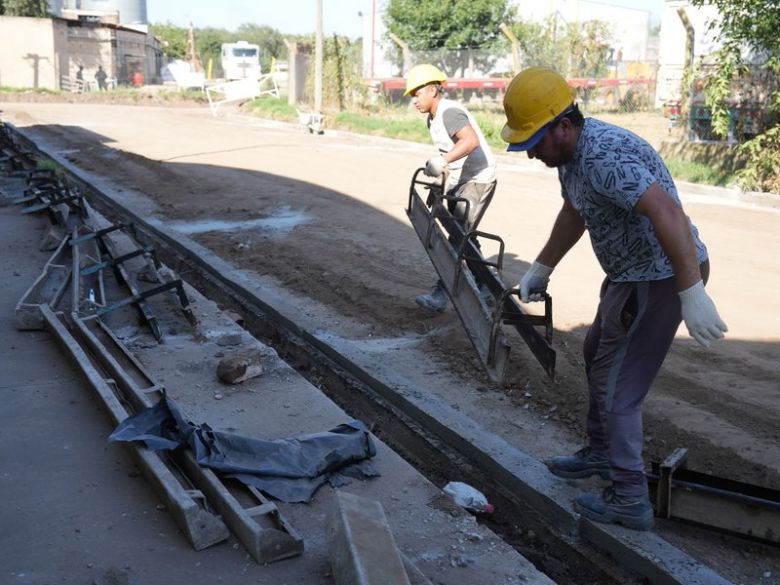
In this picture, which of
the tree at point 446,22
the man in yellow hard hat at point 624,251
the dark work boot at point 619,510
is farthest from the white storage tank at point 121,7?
the dark work boot at point 619,510

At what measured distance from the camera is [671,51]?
23.4 meters

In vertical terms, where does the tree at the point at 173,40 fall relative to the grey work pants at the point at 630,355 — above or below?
above

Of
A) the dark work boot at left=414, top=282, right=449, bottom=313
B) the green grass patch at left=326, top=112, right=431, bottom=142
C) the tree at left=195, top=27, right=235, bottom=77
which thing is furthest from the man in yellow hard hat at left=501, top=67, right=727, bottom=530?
the tree at left=195, top=27, right=235, bottom=77

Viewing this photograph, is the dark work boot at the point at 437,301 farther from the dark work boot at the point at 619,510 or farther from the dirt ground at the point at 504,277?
the dark work boot at the point at 619,510

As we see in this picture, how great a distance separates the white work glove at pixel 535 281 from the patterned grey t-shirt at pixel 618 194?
2.33 feet

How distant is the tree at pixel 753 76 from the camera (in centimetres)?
1296

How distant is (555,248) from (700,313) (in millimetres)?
1051

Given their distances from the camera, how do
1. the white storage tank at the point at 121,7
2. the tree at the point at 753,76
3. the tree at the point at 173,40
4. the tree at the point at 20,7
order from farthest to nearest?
1. the tree at the point at 173,40
2. the white storage tank at the point at 121,7
3. the tree at the point at 20,7
4. the tree at the point at 753,76

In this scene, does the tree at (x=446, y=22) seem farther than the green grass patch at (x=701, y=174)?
Yes

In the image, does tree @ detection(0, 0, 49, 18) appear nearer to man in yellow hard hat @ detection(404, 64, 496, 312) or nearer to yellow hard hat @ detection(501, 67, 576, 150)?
man in yellow hard hat @ detection(404, 64, 496, 312)

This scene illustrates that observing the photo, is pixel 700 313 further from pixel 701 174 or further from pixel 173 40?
pixel 173 40

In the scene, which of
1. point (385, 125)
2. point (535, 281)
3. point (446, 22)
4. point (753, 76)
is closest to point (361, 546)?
point (535, 281)

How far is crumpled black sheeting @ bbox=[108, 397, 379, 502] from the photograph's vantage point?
3834 mm

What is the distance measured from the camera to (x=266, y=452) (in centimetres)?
400
